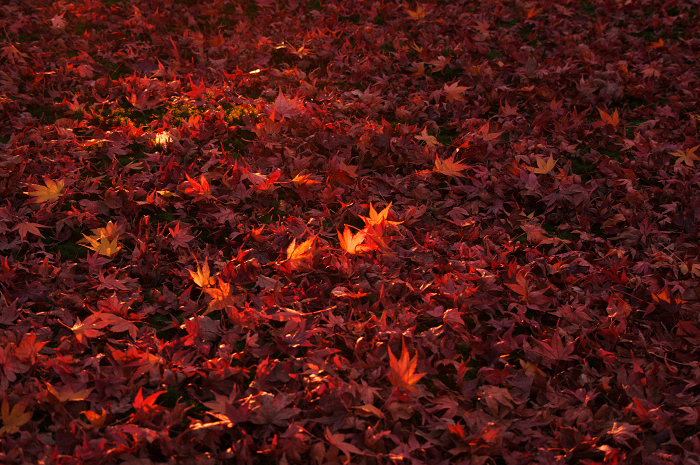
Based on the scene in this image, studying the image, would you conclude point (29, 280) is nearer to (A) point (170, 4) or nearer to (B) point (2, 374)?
(B) point (2, 374)

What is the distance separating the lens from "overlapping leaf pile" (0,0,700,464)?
1895 millimetres

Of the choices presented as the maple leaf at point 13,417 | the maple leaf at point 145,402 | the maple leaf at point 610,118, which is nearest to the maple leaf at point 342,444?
the maple leaf at point 145,402

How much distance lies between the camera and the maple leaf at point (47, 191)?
2.65 metres

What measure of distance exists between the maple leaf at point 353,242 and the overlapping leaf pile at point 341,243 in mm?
12

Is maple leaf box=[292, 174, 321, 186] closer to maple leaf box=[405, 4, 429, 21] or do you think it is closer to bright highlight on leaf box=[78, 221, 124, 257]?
bright highlight on leaf box=[78, 221, 124, 257]

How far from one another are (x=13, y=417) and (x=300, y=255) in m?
1.25

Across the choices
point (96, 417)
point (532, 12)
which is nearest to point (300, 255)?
point (96, 417)

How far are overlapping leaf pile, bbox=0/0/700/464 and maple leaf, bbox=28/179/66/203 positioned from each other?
0.05 ft

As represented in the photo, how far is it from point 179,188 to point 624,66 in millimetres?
3355

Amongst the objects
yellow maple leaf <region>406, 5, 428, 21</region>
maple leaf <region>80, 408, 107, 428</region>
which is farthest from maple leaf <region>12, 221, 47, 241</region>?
yellow maple leaf <region>406, 5, 428, 21</region>

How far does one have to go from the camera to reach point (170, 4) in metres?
4.53

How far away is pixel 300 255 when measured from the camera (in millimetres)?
2451

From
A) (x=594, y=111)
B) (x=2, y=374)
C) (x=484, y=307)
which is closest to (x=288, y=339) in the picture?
(x=484, y=307)

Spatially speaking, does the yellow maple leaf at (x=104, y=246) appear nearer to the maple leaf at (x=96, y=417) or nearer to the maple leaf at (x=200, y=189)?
the maple leaf at (x=200, y=189)
